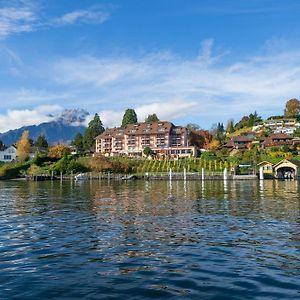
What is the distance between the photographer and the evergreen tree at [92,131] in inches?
6867

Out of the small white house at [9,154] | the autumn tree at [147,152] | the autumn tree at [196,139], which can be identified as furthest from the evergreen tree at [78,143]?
the autumn tree at [196,139]

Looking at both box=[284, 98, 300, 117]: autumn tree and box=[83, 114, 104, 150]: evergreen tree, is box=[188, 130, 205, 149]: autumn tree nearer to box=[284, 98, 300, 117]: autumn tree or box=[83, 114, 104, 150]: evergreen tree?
box=[83, 114, 104, 150]: evergreen tree

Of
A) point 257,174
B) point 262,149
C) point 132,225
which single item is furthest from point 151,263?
point 262,149

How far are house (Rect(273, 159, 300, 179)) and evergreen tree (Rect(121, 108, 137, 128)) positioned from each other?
98414 mm

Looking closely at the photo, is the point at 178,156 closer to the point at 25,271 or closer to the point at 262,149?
the point at 262,149

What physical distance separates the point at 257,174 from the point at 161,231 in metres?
86.1

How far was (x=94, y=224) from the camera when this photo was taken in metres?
22.7

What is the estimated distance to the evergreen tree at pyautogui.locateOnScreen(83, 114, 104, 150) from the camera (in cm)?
17443

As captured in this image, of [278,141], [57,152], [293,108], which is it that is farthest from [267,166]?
[293,108]

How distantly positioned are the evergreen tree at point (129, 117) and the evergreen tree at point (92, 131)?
39.3ft

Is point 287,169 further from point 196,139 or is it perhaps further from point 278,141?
point 196,139

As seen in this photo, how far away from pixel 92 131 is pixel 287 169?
4075 inches

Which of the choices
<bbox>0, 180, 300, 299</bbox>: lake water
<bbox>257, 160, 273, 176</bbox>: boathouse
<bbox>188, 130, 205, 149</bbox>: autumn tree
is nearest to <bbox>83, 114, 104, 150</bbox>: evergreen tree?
<bbox>188, 130, 205, 149</bbox>: autumn tree

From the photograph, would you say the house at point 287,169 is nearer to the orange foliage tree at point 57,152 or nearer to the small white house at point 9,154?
the orange foliage tree at point 57,152
